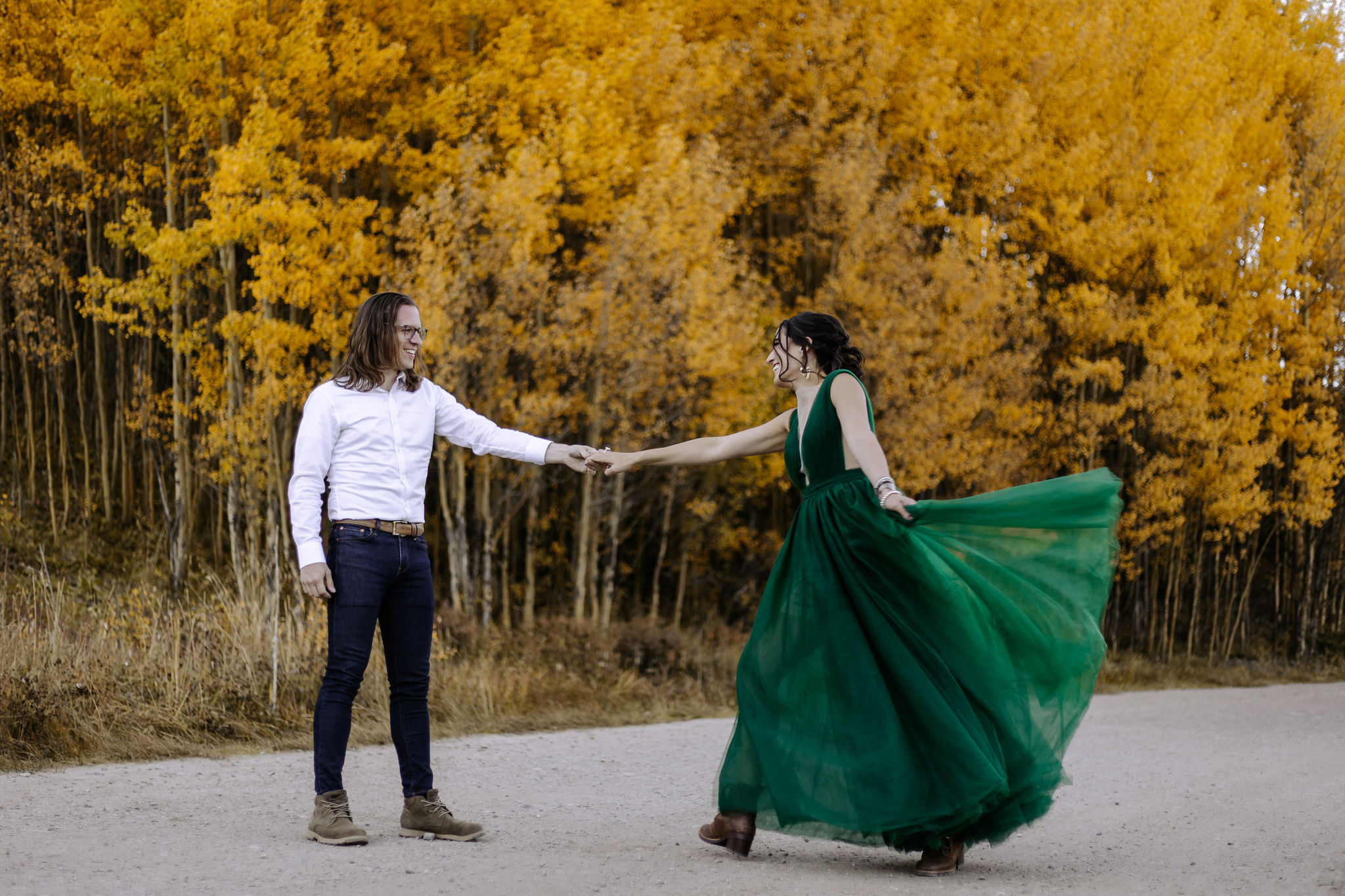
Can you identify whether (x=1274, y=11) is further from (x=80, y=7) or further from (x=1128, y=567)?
(x=80, y=7)

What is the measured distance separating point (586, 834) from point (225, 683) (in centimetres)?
309

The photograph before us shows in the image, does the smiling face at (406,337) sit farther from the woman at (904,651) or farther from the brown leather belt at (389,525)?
the woman at (904,651)

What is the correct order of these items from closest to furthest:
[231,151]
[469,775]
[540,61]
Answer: [469,775] < [231,151] < [540,61]

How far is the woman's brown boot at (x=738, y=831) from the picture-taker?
398 cm

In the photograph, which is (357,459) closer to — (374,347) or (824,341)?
(374,347)

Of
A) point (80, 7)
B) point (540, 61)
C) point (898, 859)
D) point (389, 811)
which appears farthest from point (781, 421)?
point (80, 7)

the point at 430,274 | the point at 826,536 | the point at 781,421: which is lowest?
the point at 826,536

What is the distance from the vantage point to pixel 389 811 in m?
4.72

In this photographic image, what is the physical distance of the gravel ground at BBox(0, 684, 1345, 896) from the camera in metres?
3.61

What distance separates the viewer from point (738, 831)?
13.1 feet

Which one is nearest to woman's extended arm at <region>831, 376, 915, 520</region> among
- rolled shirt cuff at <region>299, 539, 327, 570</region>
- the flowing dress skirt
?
the flowing dress skirt

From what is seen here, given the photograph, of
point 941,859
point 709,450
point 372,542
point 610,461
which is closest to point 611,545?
point 610,461

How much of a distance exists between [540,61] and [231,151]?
11.2 ft

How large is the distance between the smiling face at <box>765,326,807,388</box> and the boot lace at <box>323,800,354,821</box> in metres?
1.97
